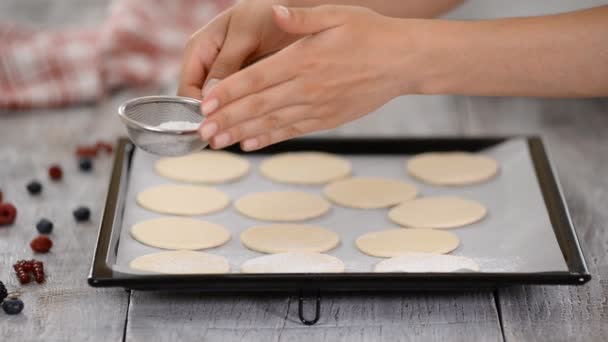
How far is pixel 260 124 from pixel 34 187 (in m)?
0.61

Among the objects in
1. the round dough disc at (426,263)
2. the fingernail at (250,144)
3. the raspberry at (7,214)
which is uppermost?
the fingernail at (250,144)

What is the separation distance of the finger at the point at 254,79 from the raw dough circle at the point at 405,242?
0.36 metres

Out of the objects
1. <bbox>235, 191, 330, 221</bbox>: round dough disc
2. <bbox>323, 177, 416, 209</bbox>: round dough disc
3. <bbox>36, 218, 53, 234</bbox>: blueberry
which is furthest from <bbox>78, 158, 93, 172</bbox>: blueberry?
<bbox>323, 177, 416, 209</bbox>: round dough disc

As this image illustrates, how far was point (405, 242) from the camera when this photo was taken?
1491 mm

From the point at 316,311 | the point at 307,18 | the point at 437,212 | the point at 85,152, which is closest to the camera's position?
the point at 307,18

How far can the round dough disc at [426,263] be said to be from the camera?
138 cm

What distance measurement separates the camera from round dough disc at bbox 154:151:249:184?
173cm

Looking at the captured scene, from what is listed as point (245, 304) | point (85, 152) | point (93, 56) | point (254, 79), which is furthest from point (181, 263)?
point (93, 56)

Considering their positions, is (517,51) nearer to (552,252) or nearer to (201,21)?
(552,252)

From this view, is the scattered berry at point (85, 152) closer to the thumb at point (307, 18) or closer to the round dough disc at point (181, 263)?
the round dough disc at point (181, 263)

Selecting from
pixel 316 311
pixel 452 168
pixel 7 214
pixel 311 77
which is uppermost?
pixel 311 77

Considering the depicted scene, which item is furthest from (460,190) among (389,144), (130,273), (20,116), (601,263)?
(20,116)

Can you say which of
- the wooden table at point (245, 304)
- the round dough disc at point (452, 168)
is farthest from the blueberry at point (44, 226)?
the round dough disc at point (452, 168)

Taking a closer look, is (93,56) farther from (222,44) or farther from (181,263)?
(181,263)
